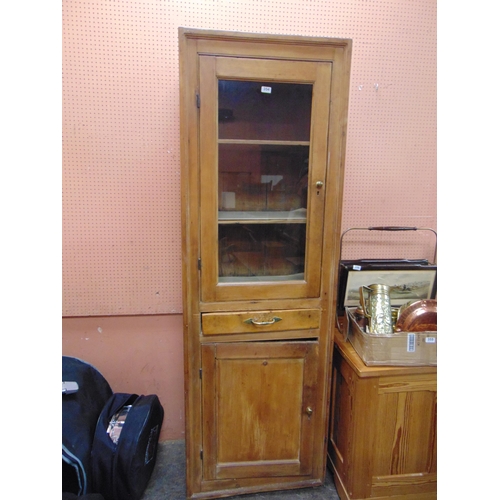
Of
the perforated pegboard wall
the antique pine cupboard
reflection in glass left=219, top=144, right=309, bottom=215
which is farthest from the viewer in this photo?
the perforated pegboard wall

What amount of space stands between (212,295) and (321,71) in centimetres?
93

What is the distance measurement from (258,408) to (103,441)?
26.2 inches

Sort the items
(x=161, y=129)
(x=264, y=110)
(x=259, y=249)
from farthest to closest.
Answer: (x=161, y=129)
(x=259, y=249)
(x=264, y=110)

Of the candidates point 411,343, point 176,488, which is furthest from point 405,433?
point 176,488

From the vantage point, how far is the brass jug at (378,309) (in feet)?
4.67

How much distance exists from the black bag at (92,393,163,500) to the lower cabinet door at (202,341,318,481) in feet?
0.96

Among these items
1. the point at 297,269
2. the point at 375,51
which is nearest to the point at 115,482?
the point at 297,269

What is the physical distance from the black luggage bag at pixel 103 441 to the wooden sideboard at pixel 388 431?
0.90 meters

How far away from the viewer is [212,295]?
134cm

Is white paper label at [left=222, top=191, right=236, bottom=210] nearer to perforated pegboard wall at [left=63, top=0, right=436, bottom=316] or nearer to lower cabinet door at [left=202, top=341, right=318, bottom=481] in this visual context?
perforated pegboard wall at [left=63, top=0, right=436, bottom=316]

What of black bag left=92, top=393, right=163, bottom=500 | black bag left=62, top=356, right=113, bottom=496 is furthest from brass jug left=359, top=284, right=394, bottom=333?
black bag left=62, top=356, right=113, bottom=496

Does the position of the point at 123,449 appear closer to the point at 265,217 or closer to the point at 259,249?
the point at 259,249

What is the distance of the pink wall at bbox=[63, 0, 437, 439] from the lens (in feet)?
4.93

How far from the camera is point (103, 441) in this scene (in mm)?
1429
